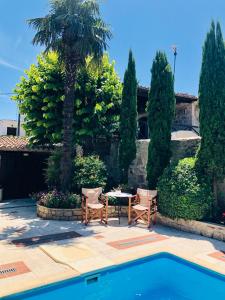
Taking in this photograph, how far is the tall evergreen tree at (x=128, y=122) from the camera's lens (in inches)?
600

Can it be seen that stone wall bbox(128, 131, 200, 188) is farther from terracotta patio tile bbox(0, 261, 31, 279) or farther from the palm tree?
terracotta patio tile bbox(0, 261, 31, 279)

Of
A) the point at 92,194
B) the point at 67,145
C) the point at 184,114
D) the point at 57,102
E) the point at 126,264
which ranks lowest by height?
the point at 126,264

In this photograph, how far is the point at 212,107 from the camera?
11.0 m

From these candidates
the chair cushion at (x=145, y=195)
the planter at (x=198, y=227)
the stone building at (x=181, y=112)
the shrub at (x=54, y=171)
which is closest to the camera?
the planter at (x=198, y=227)

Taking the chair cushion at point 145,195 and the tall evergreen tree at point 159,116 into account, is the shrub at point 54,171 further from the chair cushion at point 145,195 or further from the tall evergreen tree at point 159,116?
the tall evergreen tree at point 159,116

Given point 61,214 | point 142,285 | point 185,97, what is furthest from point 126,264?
point 185,97

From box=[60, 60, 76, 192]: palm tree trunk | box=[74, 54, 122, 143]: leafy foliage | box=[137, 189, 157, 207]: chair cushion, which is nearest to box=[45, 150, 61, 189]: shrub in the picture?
box=[60, 60, 76, 192]: palm tree trunk

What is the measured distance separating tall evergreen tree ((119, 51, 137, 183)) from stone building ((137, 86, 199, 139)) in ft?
12.7

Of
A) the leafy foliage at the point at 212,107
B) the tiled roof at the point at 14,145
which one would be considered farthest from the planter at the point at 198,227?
the tiled roof at the point at 14,145

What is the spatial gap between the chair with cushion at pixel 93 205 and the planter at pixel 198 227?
257cm

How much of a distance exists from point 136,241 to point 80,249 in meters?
2.07

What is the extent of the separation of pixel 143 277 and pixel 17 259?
11.2 feet

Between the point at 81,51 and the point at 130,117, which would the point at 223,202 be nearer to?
the point at 130,117

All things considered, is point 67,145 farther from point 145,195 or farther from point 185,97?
point 185,97
